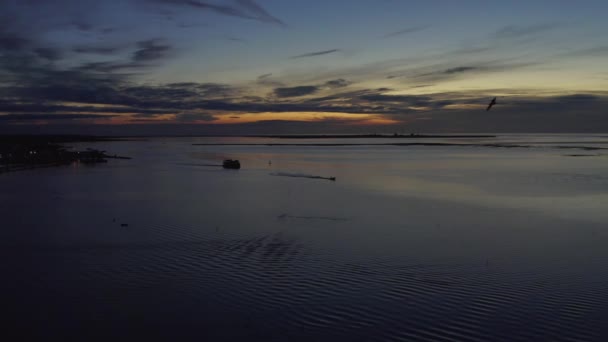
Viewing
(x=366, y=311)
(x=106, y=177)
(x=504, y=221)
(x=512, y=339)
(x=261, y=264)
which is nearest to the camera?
(x=512, y=339)

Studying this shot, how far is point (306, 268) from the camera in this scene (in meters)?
14.1

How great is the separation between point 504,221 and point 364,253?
29.4 ft

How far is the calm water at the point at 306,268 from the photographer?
33.4 feet

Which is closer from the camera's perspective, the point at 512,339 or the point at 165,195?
the point at 512,339

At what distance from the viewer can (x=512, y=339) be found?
949 centimetres

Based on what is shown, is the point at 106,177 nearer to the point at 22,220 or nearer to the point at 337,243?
the point at 22,220

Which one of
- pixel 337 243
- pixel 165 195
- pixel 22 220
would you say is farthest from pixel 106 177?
pixel 337 243

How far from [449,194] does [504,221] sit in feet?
31.6

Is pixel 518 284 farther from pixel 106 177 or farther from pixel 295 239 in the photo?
pixel 106 177

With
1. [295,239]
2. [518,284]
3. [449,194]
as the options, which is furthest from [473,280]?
[449,194]

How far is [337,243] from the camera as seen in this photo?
17328mm

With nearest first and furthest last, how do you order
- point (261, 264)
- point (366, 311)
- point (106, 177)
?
point (366, 311), point (261, 264), point (106, 177)

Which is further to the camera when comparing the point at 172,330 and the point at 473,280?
the point at 473,280

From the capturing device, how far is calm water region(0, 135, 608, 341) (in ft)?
33.4
